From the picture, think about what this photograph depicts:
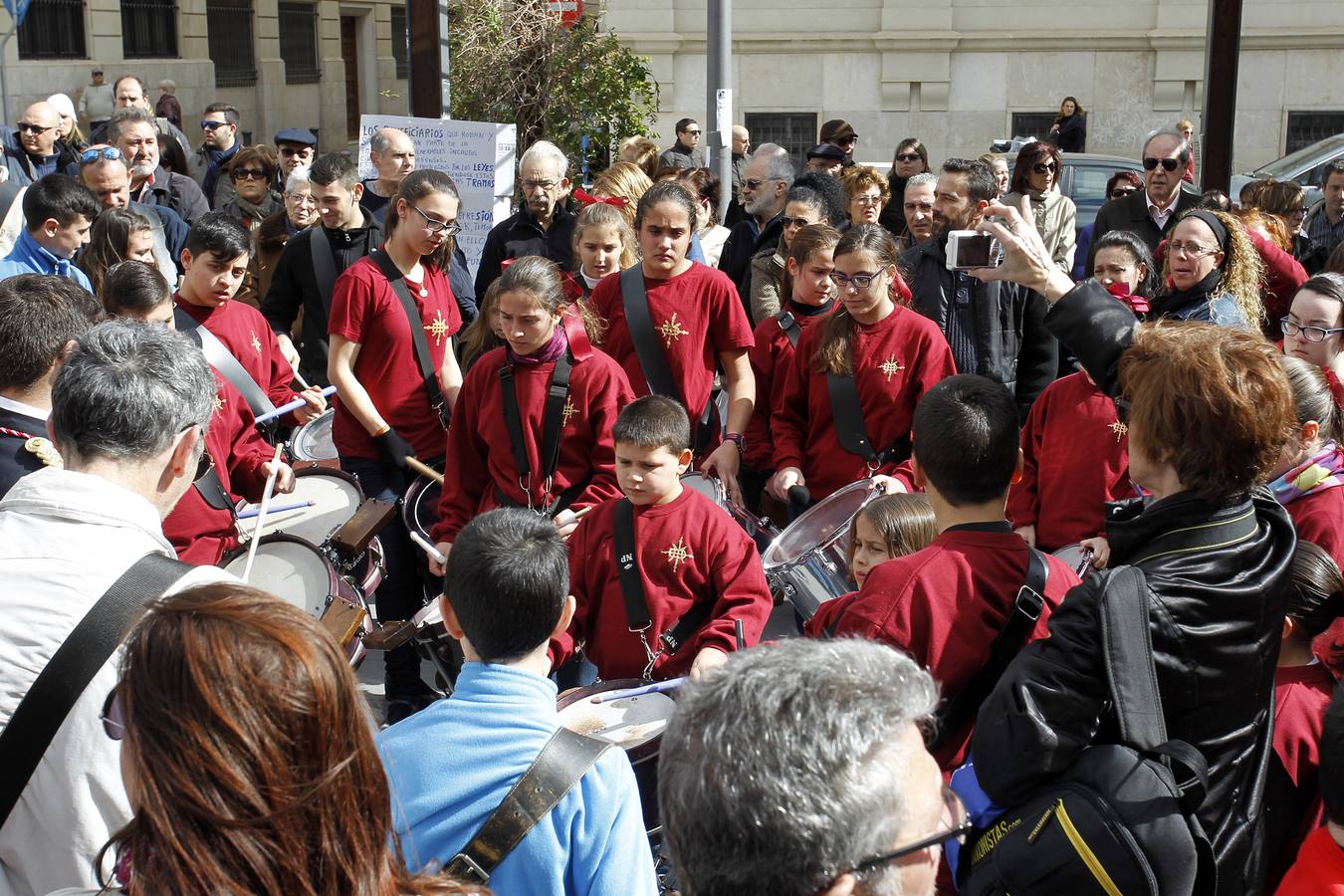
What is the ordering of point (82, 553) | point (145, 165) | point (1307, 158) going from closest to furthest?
1. point (82, 553)
2. point (145, 165)
3. point (1307, 158)

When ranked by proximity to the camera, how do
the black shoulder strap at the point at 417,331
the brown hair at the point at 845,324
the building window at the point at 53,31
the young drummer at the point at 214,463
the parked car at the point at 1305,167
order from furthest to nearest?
the building window at the point at 53,31, the parked car at the point at 1305,167, the black shoulder strap at the point at 417,331, the brown hair at the point at 845,324, the young drummer at the point at 214,463

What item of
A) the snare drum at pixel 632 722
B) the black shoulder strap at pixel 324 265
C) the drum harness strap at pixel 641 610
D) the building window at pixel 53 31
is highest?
the building window at pixel 53 31

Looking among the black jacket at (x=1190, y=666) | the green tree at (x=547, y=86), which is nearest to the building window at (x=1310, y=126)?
the green tree at (x=547, y=86)

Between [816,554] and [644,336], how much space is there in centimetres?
163

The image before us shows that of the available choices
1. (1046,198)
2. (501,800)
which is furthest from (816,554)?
(1046,198)

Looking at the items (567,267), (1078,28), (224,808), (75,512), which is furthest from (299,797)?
(1078,28)

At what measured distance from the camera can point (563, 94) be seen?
13586mm

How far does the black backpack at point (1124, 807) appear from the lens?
252 centimetres

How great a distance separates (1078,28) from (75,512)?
886 inches

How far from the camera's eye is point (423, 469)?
5.39 metres

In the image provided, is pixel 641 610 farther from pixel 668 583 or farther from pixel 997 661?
pixel 997 661

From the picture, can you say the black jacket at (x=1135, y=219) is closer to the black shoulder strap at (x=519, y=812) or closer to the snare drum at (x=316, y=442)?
the snare drum at (x=316, y=442)

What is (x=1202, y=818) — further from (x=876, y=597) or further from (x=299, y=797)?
(x=299, y=797)

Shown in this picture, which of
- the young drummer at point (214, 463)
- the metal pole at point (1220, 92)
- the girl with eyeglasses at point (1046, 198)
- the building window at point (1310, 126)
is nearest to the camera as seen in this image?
the young drummer at point (214, 463)
